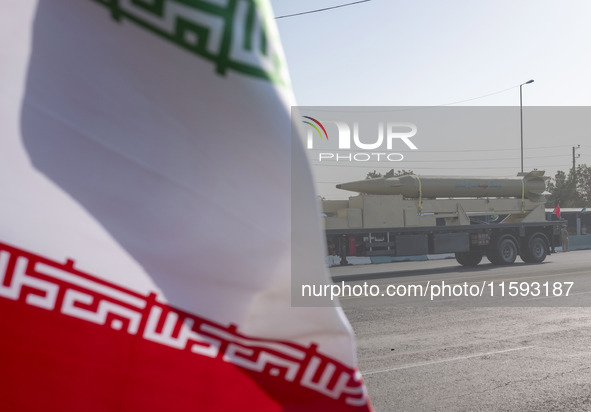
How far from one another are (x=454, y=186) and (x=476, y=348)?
1563 cm

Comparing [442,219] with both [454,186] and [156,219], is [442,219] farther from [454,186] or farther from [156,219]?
[156,219]

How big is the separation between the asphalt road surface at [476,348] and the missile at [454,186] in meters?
6.84

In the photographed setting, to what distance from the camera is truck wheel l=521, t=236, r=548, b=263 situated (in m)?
24.4

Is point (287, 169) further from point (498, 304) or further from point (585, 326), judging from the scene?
point (498, 304)

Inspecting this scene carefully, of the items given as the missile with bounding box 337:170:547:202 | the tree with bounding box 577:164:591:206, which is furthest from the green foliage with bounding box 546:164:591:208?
the missile with bounding box 337:170:547:202

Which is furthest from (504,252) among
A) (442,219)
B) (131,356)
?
(131,356)

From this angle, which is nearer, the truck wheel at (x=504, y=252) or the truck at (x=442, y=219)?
the truck at (x=442, y=219)

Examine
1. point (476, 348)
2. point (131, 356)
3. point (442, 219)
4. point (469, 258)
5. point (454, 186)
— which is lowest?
point (476, 348)

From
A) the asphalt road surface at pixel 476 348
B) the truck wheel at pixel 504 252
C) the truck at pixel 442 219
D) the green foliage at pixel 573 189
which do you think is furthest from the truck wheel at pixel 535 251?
the green foliage at pixel 573 189

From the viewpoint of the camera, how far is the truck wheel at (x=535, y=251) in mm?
24359

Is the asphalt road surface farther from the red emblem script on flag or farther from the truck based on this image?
the truck

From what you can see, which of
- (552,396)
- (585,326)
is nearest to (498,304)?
(585,326)

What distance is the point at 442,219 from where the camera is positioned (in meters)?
25.0

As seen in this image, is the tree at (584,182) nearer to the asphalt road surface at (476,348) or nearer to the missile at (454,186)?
the missile at (454,186)
